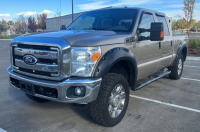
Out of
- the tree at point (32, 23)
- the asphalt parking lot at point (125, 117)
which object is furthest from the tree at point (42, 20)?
the asphalt parking lot at point (125, 117)

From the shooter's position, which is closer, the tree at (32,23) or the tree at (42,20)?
the tree at (42,20)

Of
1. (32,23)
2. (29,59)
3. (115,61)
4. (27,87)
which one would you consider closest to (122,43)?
(115,61)

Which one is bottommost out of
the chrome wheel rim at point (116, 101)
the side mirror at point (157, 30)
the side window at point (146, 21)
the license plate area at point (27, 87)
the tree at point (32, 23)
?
the chrome wheel rim at point (116, 101)

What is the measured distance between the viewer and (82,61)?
277 cm

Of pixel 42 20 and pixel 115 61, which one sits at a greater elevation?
pixel 42 20

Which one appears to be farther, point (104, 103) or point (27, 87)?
point (27, 87)

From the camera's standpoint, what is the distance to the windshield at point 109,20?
3.97 meters

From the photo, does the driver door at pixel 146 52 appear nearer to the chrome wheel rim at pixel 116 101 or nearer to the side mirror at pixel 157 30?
the side mirror at pixel 157 30

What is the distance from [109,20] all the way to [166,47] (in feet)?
6.36

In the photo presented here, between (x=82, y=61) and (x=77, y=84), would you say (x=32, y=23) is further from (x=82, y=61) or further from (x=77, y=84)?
(x=77, y=84)

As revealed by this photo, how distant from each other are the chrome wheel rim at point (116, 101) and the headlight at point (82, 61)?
670 mm

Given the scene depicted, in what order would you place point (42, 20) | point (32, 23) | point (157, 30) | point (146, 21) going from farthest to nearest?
point (32, 23) < point (42, 20) < point (146, 21) < point (157, 30)

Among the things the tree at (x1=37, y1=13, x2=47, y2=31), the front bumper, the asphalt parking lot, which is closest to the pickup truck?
the front bumper

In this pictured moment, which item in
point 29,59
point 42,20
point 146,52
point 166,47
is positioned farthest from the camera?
point 42,20
